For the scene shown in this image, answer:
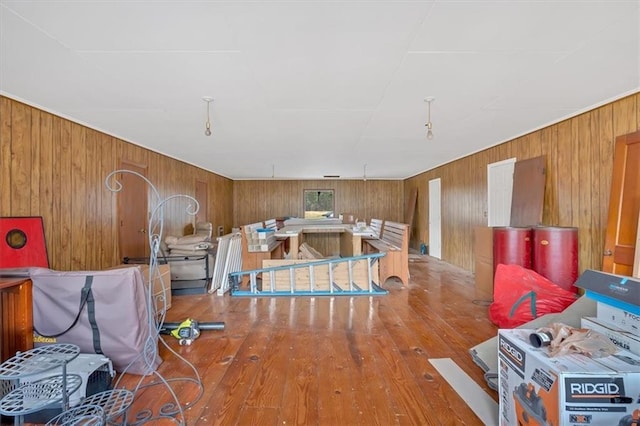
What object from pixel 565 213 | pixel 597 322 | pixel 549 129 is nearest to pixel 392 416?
pixel 597 322

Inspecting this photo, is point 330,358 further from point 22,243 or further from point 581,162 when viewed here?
point 581,162

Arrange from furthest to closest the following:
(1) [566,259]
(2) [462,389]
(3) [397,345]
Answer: (1) [566,259] < (3) [397,345] < (2) [462,389]

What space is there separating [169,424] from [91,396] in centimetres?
53

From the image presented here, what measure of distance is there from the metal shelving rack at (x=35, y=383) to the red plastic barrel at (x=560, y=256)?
3985mm

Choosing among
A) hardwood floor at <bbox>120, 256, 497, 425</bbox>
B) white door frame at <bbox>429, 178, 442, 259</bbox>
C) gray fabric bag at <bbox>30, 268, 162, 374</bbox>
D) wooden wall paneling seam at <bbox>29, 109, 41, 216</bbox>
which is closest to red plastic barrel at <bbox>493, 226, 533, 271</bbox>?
hardwood floor at <bbox>120, 256, 497, 425</bbox>

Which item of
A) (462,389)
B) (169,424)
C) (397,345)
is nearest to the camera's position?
(169,424)

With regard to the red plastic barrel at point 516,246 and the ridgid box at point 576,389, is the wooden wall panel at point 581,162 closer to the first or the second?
the red plastic barrel at point 516,246

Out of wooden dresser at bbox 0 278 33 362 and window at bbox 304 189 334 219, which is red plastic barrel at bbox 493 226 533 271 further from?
window at bbox 304 189 334 219

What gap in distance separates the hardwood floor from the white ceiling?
2.27m

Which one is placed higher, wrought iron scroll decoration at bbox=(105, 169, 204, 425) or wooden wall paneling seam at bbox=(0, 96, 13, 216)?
wooden wall paneling seam at bbox=(0, 96, 13, 216)

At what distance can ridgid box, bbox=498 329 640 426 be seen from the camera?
3.60 feet

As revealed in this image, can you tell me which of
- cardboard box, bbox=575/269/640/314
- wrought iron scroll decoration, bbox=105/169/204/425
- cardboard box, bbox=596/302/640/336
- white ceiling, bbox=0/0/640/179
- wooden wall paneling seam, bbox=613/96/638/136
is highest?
white ceiling, bbox=0/0/640/179

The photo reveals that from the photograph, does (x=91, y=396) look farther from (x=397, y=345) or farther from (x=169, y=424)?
(x=397, y=345)

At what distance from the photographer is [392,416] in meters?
1.69
